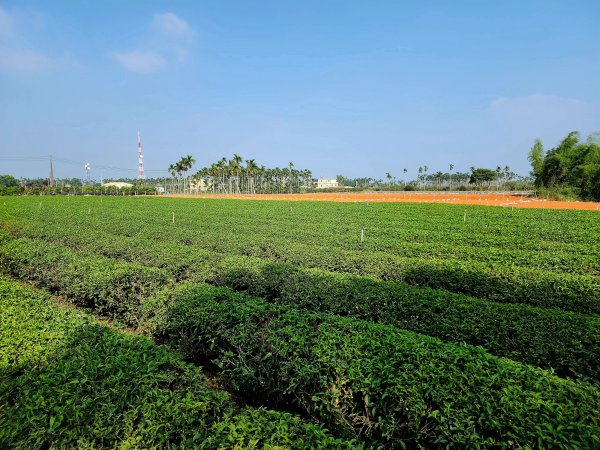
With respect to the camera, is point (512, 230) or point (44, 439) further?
point (512, 230)

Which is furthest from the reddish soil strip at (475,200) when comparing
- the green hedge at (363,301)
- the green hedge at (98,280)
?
the green hedge at (98,280)

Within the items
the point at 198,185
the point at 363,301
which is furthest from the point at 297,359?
the point at 198,185

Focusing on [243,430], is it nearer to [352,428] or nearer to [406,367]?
[352,428]

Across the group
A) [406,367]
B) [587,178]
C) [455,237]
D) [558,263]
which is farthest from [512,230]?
[587,178]

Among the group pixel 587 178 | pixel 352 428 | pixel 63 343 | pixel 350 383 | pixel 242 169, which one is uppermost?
pixel 242 169

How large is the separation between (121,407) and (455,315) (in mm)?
5121

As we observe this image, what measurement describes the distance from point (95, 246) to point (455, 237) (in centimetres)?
1474

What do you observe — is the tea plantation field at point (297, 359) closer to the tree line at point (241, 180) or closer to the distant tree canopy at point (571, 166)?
the distant tree canopy at point (571, 166)

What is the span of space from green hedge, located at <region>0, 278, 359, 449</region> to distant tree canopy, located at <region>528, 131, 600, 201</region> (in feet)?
224

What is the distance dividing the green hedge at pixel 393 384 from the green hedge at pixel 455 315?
68.2 inches

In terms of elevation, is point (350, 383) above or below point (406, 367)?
below

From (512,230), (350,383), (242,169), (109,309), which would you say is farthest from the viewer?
(242,169)

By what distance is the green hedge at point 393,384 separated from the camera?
10.1ft

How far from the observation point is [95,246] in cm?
1287
